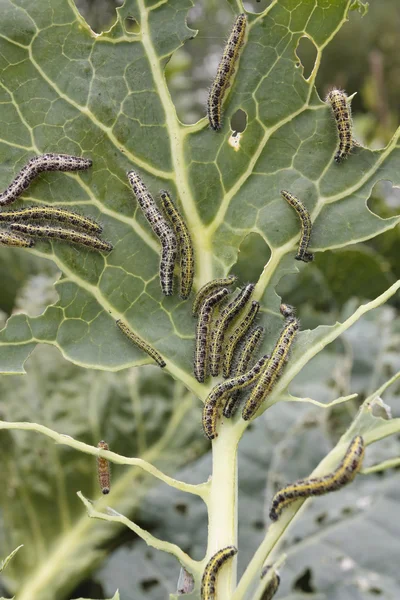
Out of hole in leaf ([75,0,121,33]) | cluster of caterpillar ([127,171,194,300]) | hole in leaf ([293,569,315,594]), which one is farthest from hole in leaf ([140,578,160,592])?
hole in leaf ([75,0,121,33])

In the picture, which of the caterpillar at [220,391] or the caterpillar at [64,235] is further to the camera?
the caterpillar at [64,235]

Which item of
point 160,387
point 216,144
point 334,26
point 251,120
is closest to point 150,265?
point 216,144

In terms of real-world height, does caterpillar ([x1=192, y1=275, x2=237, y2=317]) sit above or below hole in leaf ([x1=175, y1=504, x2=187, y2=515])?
above

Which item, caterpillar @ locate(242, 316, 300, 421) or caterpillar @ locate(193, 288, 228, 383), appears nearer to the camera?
caterpillar @ locate(242, 316, 300, 421)

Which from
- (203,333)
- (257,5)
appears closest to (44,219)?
(203,333)

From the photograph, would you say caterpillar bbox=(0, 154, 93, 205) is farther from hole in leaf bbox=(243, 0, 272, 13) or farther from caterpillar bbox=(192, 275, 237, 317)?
hole in leaf bbox=(243, 0, 272, 13)

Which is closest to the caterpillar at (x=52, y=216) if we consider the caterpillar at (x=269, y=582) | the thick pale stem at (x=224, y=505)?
the thick pale stem at (x=224, y=505)

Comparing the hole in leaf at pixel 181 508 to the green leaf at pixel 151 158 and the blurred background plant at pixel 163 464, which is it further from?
the green leaf at pixel 151 158
